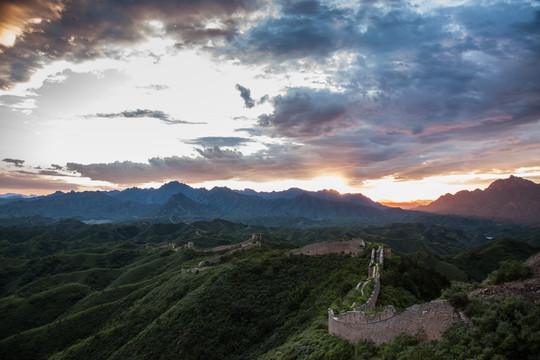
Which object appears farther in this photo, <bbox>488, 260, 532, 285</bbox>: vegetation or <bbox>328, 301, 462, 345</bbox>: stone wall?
<bbox>328, 301, 462, 345</bbox>: stone wall

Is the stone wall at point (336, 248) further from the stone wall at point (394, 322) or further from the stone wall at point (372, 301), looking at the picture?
the stone wall at point (394, 322)

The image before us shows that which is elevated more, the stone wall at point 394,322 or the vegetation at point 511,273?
the vegetation at point 511,273

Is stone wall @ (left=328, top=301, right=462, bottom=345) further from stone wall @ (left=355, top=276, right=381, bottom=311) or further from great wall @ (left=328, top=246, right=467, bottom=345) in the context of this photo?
stone wall @ (left=355, top=276, right=381, bottom=311)

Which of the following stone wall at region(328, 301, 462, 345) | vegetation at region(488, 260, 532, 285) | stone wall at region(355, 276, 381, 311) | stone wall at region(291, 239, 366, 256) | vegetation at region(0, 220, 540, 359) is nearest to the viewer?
vegetation at region(0, 220, 540, 359)

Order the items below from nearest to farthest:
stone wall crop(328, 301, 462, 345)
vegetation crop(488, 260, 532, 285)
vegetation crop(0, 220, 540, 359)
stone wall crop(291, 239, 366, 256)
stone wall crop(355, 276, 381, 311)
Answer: vegetation crop(0, 220, 540, 359) → vegetation crop(488, 260, 532, 285) → stone wall crop(328, 301, 462, 345) → stone wall crop(355, 276, 381, 311) → stone wall crop(291, 239, 366, 256)

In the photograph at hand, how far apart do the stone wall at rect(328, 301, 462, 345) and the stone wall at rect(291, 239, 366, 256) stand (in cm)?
2097

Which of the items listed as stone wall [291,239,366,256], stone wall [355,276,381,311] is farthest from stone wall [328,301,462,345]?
stone wall [291,239,366,256]

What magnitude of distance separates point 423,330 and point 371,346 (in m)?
3.34

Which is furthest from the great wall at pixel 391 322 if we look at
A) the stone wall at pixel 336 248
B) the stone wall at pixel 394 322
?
the stone wall at pixel 336 248

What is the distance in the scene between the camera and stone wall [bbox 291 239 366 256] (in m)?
37.8

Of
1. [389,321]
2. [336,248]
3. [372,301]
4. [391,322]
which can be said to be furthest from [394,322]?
[336,248]

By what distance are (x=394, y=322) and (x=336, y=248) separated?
27.1 meters

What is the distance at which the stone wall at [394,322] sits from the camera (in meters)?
11.4

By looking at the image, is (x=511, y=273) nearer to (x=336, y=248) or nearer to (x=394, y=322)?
(x=394, y=322)
